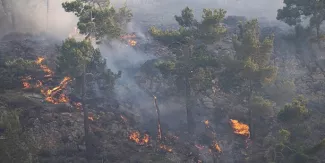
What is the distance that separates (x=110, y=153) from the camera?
94.2 feet

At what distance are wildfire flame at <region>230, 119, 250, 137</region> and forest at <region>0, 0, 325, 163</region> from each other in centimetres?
12

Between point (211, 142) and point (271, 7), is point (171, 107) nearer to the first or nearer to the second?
point (211, 142)

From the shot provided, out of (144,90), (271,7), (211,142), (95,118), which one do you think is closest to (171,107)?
(144,90)

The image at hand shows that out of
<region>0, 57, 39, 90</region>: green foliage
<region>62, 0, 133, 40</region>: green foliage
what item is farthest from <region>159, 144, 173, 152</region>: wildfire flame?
<region>0, 57, 39, 90</region>: green foliage

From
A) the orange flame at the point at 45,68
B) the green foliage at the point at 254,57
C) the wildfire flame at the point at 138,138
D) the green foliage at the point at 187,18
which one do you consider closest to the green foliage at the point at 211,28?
the green foliage at the point at 187,18

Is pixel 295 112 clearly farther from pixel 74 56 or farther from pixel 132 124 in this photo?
pixel 74 56

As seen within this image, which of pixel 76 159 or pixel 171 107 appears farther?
pixel 171 107

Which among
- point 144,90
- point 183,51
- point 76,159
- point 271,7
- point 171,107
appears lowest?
point 76,159

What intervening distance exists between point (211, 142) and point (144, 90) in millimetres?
13158

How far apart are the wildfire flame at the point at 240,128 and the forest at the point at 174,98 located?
118 millimetres

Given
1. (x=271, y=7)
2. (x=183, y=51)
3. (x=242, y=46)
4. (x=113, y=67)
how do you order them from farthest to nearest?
1. (x=271, y=7)
2. (x=113, y=67)
3. (x=183, y=51)
4. (x=242, y=46)

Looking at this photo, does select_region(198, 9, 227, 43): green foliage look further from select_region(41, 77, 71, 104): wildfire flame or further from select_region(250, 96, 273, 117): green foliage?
select_region(41, 77, 71, 104): wildfire flame

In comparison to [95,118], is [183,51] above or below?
above

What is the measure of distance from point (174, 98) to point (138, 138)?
10824mm
